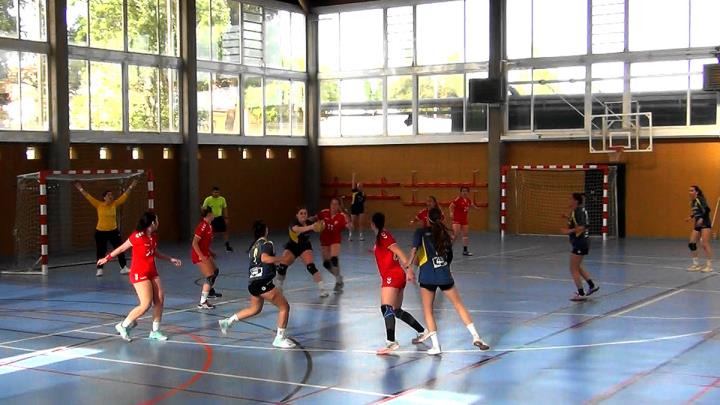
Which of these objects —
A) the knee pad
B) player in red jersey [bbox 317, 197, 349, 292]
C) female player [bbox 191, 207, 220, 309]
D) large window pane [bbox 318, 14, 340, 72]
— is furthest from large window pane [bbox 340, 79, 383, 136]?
the knee pad

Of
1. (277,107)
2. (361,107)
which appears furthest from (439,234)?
(361,107)

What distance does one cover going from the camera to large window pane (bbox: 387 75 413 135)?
3550 cm

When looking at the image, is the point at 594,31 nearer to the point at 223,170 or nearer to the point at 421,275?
the point at 223,170

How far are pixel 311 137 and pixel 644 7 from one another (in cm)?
A: 1380

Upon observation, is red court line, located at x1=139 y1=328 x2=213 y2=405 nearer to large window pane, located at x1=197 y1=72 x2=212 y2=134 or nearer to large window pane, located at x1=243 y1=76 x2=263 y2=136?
A: large window pane, located at x1=197 y1=72 x2=212 y2=134

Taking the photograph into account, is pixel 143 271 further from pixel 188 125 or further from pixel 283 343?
pixel 188 125

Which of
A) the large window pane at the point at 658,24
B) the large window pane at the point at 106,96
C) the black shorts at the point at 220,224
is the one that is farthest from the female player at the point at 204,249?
the large window pane at the point at 658,24

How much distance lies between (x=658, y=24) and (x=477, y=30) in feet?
21.5

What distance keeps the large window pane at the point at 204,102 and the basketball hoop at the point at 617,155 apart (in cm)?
1408

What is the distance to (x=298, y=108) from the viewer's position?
37.0 meters

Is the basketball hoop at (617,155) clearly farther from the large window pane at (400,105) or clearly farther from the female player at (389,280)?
the female player at (389,280)

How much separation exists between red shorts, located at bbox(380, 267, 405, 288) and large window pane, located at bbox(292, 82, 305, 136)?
2533 cm

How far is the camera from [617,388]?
962 cm

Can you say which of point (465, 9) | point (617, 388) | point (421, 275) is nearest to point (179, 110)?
point (465, 9)
